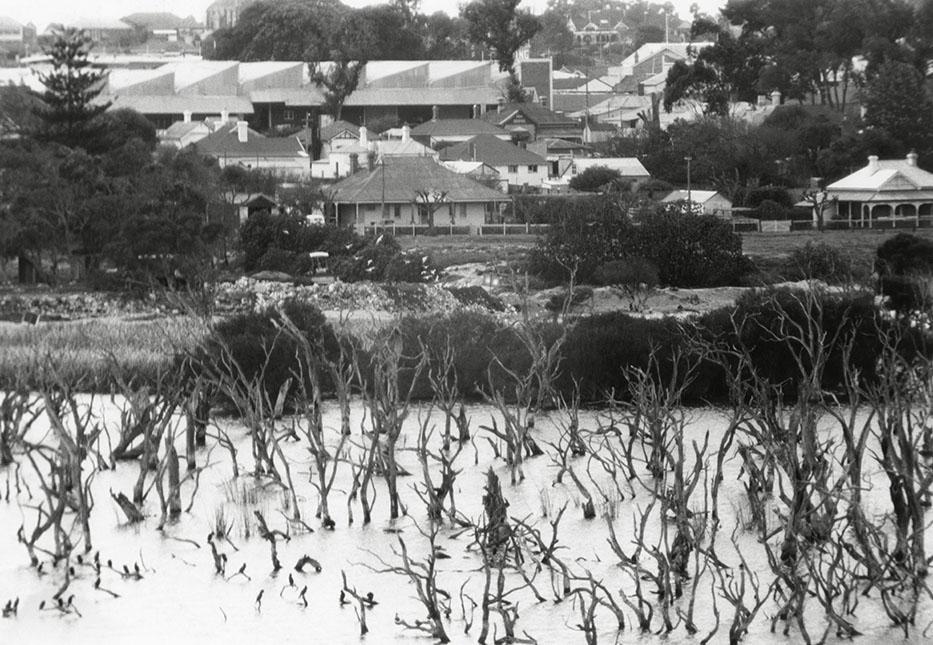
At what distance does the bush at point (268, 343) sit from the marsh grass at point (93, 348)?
350 millimetres

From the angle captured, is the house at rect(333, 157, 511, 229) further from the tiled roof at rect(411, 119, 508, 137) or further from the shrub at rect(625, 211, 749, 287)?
the tiled roof at rect(411, 119, 508, 137)

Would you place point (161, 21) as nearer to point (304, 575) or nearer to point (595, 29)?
point (595, 29)

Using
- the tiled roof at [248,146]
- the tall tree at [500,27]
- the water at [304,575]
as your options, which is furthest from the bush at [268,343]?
the tall tree at [500,27]

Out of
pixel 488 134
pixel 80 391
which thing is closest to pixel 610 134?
pixel 488 134

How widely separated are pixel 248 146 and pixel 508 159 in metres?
7.33

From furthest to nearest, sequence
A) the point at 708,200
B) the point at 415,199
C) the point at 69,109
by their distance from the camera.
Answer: the point at 69,109, the point at 708,200, the point at 415,199

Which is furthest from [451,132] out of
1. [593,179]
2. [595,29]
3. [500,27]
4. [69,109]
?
[595,29]

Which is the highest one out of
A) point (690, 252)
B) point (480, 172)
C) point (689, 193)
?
point (480, 172)

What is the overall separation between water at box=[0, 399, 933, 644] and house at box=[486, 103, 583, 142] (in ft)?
119

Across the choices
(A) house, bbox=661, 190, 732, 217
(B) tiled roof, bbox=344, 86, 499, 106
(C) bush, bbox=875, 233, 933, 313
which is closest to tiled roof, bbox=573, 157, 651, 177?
(A) house, bbox=661, 190, 732, 217

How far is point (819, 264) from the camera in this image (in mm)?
27047

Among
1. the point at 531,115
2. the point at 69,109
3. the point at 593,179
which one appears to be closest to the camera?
the point at 69,109

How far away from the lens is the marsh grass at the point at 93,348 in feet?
58.5

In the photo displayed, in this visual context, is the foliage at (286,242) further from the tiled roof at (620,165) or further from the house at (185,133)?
the house at (185,133)
